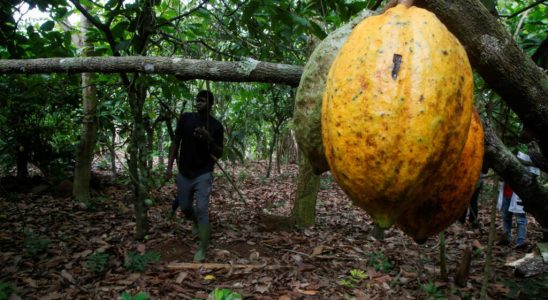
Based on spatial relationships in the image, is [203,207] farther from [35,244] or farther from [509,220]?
[509,220]

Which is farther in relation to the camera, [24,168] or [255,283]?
[24,168]

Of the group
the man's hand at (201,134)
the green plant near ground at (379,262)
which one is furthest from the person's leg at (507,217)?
the man's hand at (201,134)

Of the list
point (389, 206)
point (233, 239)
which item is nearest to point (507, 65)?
point (389, 206)

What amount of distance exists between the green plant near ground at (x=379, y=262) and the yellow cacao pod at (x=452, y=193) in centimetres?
327

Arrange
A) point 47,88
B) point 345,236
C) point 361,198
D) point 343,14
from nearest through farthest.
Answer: point 361,198 < point 343,14 < point 47,88 < point 345,236

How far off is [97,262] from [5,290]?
70 centimetres

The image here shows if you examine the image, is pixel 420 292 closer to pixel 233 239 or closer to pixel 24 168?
Result: pixel 233 239

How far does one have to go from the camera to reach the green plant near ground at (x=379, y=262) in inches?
145

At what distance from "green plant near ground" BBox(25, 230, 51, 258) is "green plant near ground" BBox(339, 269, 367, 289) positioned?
2633mm

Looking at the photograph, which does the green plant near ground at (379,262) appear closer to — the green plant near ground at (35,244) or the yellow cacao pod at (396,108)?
the green plant near ground at (35,244)

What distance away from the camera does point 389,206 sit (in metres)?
0.53

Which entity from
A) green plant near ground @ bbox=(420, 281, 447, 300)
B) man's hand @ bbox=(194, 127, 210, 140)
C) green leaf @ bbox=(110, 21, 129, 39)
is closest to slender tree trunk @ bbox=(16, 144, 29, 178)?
man's hand @ bbox=(194, 127, 210, 140)

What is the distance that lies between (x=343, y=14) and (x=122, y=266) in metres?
2.80

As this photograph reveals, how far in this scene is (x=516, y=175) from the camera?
3.13 ft
